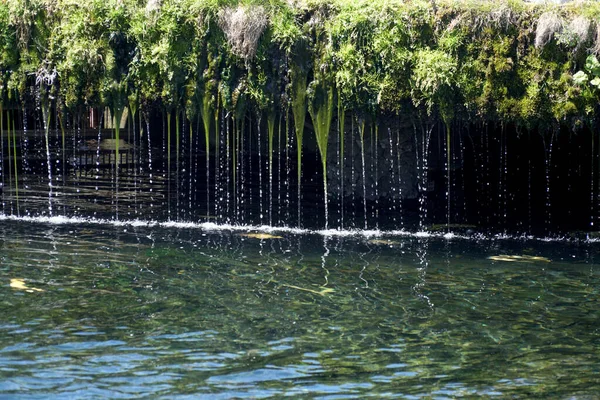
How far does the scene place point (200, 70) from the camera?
1623cm

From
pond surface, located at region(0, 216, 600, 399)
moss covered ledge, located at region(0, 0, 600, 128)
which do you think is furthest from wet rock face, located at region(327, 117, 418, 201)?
pond surface, located at region(0, 216, 600, 399)

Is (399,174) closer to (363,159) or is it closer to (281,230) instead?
(363,159)

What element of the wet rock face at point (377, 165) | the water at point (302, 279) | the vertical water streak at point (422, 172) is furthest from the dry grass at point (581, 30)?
the wet rock face at point (377, 165)

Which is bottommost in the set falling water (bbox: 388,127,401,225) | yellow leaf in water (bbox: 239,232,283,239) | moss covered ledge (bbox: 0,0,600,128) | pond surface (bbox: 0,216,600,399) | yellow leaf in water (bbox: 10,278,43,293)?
pond surface (bbox: 0,216,600,399)

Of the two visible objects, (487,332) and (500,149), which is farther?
(500,149)

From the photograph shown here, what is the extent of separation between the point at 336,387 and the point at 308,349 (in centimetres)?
109

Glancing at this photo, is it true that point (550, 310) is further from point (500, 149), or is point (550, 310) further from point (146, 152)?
point (146, 152)

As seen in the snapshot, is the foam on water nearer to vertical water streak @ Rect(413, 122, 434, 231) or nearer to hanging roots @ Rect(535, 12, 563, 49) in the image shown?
vertical water streak @ Rect(413, 122, 434, 231)

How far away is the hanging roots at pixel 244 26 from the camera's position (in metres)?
15.7

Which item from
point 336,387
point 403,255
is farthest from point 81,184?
point 336,387

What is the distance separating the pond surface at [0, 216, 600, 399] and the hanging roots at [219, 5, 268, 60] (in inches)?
141

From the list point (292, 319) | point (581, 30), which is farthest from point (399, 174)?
point (292, 319)

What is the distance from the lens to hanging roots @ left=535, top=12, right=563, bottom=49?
15109 mm

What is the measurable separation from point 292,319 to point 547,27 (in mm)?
8187
